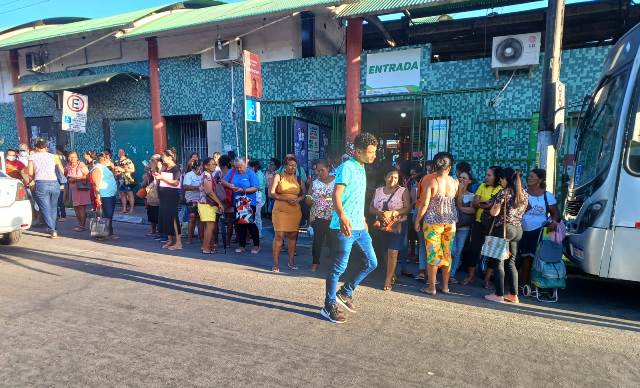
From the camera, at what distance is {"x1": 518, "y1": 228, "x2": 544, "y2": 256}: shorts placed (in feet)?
15.8

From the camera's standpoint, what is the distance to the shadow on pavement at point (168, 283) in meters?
4.25

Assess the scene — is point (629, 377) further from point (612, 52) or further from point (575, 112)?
point (575, 112)

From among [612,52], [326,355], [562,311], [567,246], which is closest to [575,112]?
[612,52]

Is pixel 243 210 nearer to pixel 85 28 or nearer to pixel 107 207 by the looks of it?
pixel 107 207

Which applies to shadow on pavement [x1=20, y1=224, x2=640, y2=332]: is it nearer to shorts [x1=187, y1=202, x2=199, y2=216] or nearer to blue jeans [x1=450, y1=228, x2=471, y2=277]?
blue jeans [x1=450, y1=228, x2=471, y2=277]

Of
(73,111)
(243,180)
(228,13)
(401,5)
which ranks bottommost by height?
(243,180)

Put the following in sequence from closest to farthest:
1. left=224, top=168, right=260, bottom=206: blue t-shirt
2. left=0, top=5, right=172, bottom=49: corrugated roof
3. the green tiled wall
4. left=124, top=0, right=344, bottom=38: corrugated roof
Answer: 1. left=224, top=168, right=260, bottom=206: blue t-shirt
2. the green tiled wall
3. left=124, top=0, right=344, bottom=38: corrugated roof
4. left=0, top=5, right=172, bottom=49: corrugated roof

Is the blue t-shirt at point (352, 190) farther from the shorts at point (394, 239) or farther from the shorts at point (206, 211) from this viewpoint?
the shorts at point (206, 211)

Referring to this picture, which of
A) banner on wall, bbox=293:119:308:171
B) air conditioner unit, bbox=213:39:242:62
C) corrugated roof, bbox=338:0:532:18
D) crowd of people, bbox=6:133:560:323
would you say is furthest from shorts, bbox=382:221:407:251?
air conditioner unit, bbox=213:39:242:62

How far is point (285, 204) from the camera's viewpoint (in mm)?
5770

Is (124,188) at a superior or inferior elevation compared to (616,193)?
inferior

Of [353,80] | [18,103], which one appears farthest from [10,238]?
[18,103]

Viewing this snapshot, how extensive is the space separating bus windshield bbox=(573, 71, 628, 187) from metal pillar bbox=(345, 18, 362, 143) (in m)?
5.46

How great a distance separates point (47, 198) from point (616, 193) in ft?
28.8
